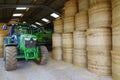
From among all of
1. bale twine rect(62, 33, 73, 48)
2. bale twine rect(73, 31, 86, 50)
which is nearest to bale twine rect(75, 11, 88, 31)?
bale twine rect(73, 31, 86, 50)

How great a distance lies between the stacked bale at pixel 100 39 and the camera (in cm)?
602

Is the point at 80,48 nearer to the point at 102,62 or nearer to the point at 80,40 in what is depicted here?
the point at 80,40

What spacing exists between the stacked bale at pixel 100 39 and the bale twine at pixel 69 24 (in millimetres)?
2185

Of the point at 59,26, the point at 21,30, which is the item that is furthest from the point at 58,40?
the point at 21,30

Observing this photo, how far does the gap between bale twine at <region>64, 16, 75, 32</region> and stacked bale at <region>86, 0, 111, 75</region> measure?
2185mm

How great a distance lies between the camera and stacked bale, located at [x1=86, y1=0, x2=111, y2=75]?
6.02 m

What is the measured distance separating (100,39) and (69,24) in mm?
2932

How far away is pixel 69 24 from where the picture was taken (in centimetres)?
877

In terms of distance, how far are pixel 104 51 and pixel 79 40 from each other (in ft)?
5.68

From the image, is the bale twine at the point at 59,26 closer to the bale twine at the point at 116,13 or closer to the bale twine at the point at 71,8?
the bale twine at the point at 71,8

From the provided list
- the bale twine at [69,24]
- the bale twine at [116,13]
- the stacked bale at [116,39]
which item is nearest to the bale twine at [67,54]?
the bale twine at [69,24]

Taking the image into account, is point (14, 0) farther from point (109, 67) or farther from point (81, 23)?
point (109, 67)

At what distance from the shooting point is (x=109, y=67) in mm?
5961

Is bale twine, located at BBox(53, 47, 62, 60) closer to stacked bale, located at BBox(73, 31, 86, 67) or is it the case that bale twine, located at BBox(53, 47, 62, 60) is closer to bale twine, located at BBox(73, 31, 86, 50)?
stacked bale, located at BBox(73, 31, 86, 67)
